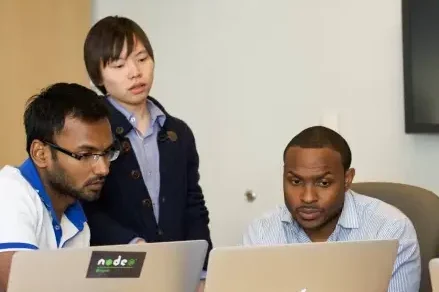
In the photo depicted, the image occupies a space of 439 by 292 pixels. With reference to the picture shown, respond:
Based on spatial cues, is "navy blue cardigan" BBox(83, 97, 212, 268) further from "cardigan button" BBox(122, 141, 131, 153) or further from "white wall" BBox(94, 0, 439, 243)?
"white wall" BBox(94, 0, 439, 243)

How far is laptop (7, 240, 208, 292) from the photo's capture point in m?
1.23

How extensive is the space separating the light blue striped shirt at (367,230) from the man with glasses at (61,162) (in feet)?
1.70

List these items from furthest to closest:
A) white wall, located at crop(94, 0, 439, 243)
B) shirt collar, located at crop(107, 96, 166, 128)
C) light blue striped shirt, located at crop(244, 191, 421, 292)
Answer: white wall, located at crop(94, 0, 439, 243) → shirt collar, located at crop(107, 96, 166, 128) → light blue striped shirt, located at crop(244, 191, 421, 292)

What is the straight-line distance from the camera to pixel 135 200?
6.50ft

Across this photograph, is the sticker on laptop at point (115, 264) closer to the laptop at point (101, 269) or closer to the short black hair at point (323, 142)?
the laptop at point (101, 269)

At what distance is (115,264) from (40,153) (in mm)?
532

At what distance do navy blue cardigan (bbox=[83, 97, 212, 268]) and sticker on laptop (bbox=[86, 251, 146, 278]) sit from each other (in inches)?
24.5

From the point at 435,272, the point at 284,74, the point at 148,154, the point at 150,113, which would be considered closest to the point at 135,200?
the point at 148,154

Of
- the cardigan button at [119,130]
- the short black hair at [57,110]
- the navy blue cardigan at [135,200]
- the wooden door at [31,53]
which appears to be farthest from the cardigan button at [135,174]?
the wooden door at [31,53]

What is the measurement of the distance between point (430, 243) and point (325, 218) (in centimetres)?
31

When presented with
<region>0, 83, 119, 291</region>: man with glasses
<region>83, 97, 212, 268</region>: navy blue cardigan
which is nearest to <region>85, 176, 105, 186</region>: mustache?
<region>0, 83, 119, 291</region>: man with glasses

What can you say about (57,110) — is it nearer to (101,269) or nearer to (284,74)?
(101,269)

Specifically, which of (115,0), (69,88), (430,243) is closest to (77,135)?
(69,88)

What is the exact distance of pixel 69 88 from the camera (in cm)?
181
